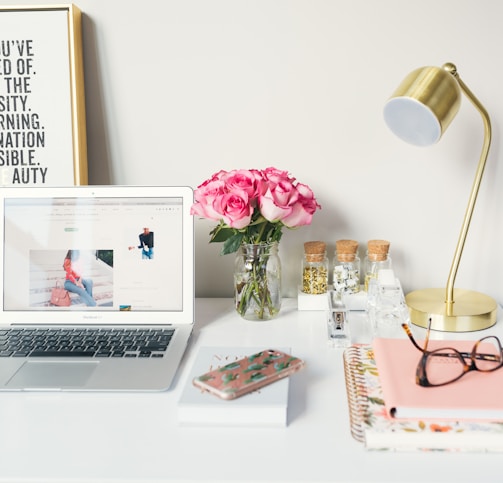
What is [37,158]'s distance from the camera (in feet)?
4.20

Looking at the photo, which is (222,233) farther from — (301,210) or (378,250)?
(378,250)

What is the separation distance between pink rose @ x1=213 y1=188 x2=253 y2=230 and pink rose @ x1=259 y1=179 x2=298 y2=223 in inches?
1.1

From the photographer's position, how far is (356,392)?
848 millimetres

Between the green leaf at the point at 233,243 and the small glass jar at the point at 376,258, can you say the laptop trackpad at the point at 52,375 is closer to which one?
the green leaf at the point at 233,243

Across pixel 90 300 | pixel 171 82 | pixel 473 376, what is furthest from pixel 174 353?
pixel 171 82

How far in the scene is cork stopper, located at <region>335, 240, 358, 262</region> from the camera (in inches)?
48.2

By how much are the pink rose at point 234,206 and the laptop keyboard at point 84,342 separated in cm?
23

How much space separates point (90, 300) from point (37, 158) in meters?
0.34

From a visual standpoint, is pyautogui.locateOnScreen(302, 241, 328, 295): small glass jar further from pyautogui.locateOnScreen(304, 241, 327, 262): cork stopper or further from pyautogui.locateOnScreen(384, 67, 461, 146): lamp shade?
pyautogui.locateOnScreen(384, 67, 461, 146): lamp shade

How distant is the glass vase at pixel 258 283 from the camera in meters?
1.17

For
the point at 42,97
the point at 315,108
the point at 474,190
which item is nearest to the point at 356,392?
the point at 474,190

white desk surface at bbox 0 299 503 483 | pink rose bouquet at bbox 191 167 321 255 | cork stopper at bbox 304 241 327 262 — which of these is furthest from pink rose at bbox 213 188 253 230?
white desk surface at bbox 0 299 503 483

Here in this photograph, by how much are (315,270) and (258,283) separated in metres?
0.13

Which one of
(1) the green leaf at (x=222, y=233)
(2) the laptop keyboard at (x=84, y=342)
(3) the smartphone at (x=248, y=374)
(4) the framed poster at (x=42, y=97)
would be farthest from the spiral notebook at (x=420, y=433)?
(4) the framed poster at (x=42, y=97)
